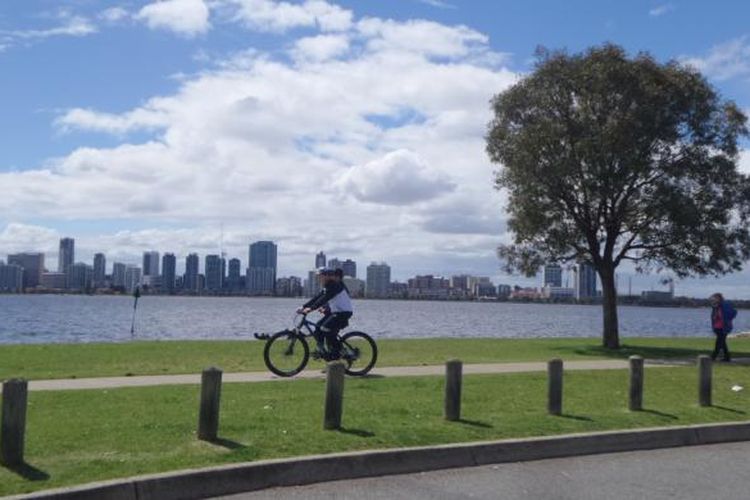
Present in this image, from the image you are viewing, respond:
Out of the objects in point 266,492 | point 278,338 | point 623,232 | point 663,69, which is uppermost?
point 663,69

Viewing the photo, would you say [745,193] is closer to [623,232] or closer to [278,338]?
[623,232]

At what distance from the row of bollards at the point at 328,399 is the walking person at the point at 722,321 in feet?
31.6

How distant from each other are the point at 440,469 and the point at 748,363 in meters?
14.9

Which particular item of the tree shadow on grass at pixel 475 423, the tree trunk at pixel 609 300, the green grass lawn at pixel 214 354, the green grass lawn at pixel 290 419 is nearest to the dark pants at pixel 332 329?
the green grass lawn at pixel 290 419

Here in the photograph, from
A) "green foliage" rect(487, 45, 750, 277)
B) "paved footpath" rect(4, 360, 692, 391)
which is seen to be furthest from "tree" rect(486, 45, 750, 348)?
"paved footpath" rect(4, 360, 692, 391)

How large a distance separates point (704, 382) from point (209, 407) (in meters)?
7.36

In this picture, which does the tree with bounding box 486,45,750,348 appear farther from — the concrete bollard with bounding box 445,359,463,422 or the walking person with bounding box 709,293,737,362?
A: the concrete bollard with bounding box 445,359,463,422

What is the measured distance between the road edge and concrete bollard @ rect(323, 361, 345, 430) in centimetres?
104

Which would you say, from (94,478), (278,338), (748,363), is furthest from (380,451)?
(748,363)

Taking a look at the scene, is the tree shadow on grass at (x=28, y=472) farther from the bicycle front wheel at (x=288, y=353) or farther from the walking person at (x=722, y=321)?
the walking person at (x=722, y=321)

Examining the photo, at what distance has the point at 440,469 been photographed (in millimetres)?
8648

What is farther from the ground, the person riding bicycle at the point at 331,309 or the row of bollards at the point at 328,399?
the person riding bicycle at the point at 331,309

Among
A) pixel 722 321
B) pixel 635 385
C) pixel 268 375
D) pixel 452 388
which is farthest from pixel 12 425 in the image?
pixel 722 321

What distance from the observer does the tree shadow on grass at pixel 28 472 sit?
6992 mm
